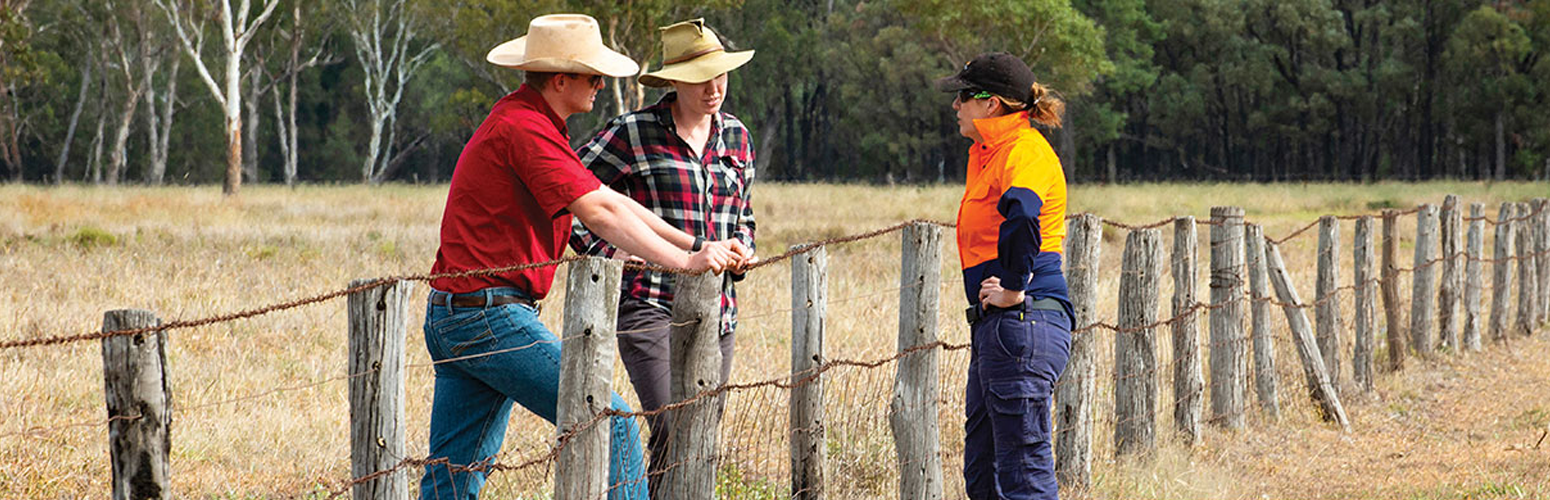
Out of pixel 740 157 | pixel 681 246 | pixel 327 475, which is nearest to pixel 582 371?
pixel 681 246

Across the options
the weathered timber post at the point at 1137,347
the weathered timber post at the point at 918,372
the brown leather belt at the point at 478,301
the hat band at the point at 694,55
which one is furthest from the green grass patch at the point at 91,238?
the brown leather belt at the point at 478,301

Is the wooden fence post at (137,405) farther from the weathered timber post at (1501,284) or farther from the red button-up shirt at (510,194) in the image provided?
the weathered timber post at (1501,284)

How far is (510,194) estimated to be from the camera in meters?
3.64

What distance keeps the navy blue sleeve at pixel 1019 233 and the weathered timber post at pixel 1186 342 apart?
284 cm

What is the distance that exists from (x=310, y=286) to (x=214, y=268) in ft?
4.25

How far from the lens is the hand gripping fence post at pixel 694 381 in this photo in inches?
155

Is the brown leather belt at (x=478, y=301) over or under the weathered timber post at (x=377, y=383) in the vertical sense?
over

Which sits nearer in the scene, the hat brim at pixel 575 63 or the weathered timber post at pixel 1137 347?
the hat brim at pixel 575 63

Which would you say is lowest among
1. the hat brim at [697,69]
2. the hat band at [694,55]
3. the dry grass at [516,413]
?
the dry grass at [516,413]

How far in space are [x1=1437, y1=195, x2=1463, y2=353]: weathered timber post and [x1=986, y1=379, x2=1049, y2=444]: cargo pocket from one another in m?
7.06

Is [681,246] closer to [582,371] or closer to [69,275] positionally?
[582,371]

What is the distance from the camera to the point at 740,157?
4.84 meters

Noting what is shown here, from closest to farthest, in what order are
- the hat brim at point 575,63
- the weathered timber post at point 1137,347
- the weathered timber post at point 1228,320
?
the hat brim at point 575,63 → the weathered timber post at point 1137,347 → the weathered timber post at point 1228,320

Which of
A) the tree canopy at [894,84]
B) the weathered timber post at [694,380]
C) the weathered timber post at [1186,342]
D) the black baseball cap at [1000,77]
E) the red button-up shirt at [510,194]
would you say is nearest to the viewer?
the red button-up shirt at [510,194]
